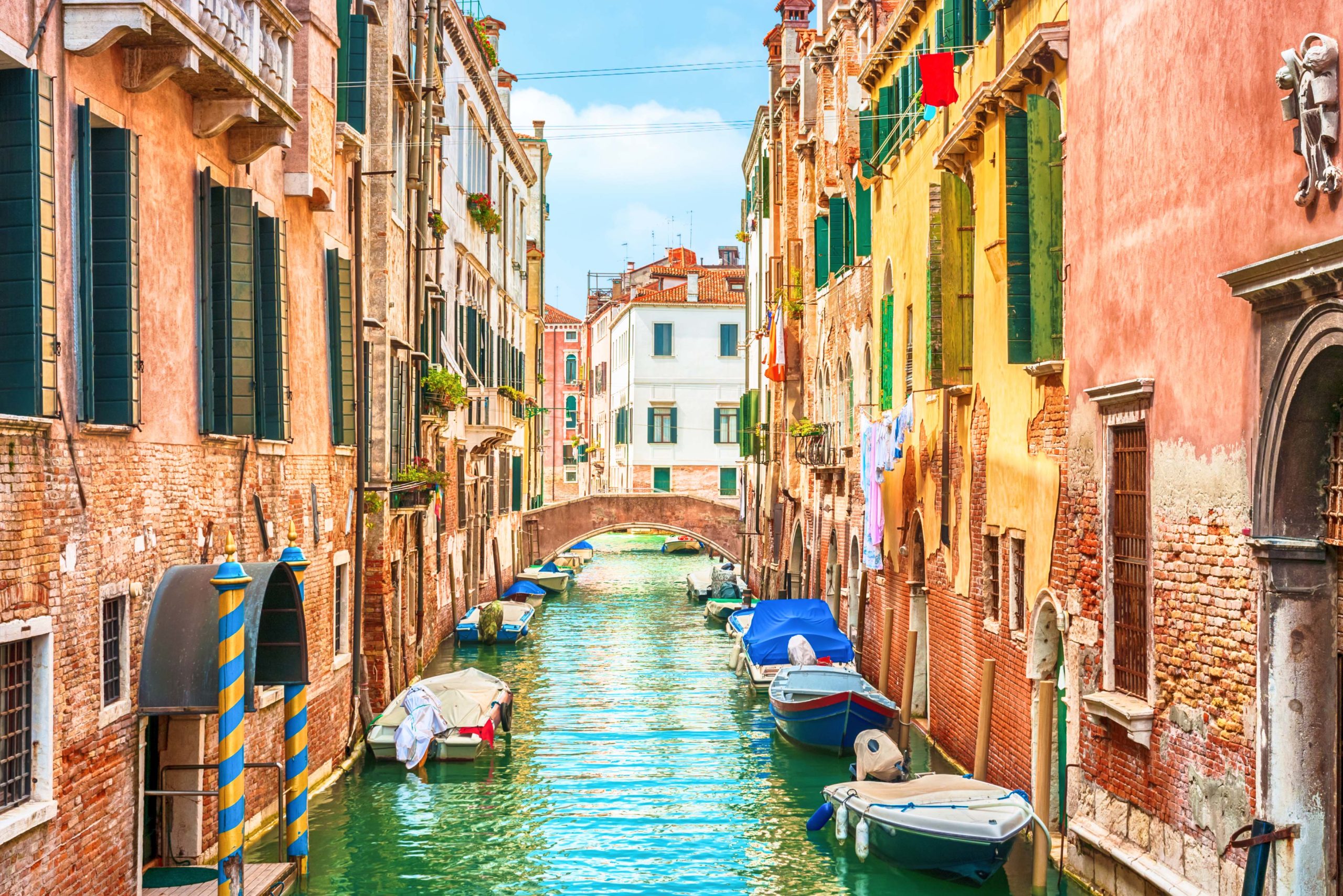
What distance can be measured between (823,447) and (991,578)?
34.2 feet

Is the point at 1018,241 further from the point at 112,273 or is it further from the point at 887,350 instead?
the point at 887,350

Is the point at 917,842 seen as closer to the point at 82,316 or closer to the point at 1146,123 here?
the point at 1146,123

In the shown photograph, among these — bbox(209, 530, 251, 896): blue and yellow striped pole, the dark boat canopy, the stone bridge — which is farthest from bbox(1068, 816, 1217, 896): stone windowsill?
the stone bridge

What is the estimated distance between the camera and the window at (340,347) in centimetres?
1326

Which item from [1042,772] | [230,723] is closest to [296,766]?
[230,723]

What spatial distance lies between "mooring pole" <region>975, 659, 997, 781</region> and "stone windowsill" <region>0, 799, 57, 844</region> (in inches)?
297

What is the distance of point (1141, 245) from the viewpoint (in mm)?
8852

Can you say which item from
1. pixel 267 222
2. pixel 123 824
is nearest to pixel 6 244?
pixel 123 824

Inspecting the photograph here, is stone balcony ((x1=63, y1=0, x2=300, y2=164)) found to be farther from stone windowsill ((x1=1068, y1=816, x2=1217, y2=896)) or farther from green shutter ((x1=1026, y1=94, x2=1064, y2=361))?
stone windowsill ((x1=1068, y1=816, x2=1217, y2=896))

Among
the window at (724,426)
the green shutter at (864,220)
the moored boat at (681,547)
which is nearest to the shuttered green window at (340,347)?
the green shutter at (864,220)

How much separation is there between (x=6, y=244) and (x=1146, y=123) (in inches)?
237

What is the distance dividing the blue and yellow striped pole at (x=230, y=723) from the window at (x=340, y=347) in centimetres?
516

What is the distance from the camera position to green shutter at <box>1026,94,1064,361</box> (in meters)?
10.8

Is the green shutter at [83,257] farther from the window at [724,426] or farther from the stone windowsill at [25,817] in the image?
the window at [724,426]
